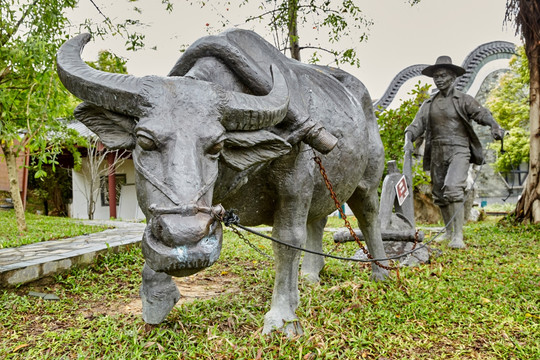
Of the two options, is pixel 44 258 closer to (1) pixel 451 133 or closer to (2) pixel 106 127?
(2) pixel 106 127

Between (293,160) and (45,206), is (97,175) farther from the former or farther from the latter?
(293,160)

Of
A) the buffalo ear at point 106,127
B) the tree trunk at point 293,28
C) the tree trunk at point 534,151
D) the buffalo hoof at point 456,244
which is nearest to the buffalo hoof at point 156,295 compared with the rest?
the buffalo ear at point 106,127

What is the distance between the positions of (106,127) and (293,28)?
709 centimetres

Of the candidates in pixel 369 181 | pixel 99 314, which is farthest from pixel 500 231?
pixel 99 314

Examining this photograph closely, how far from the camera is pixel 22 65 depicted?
464 cm

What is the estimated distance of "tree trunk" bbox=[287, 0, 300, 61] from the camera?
8.11 metres

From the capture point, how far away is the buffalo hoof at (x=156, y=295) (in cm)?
256

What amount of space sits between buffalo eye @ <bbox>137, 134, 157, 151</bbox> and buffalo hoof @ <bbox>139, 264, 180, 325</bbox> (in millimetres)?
970

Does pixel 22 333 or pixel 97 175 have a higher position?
pixel 97 175

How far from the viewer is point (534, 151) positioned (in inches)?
317

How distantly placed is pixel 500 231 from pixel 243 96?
24.3 feet

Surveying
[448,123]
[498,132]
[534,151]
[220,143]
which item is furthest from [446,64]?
[220,143]

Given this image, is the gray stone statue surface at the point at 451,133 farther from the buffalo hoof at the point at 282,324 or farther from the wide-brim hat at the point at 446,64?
the buffalo hoof at the point at 282,324

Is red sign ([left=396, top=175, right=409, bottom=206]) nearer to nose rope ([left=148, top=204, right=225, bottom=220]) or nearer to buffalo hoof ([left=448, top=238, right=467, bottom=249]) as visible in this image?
buffalo hoof ([left=448, top=238, right=467, bottom=249])
